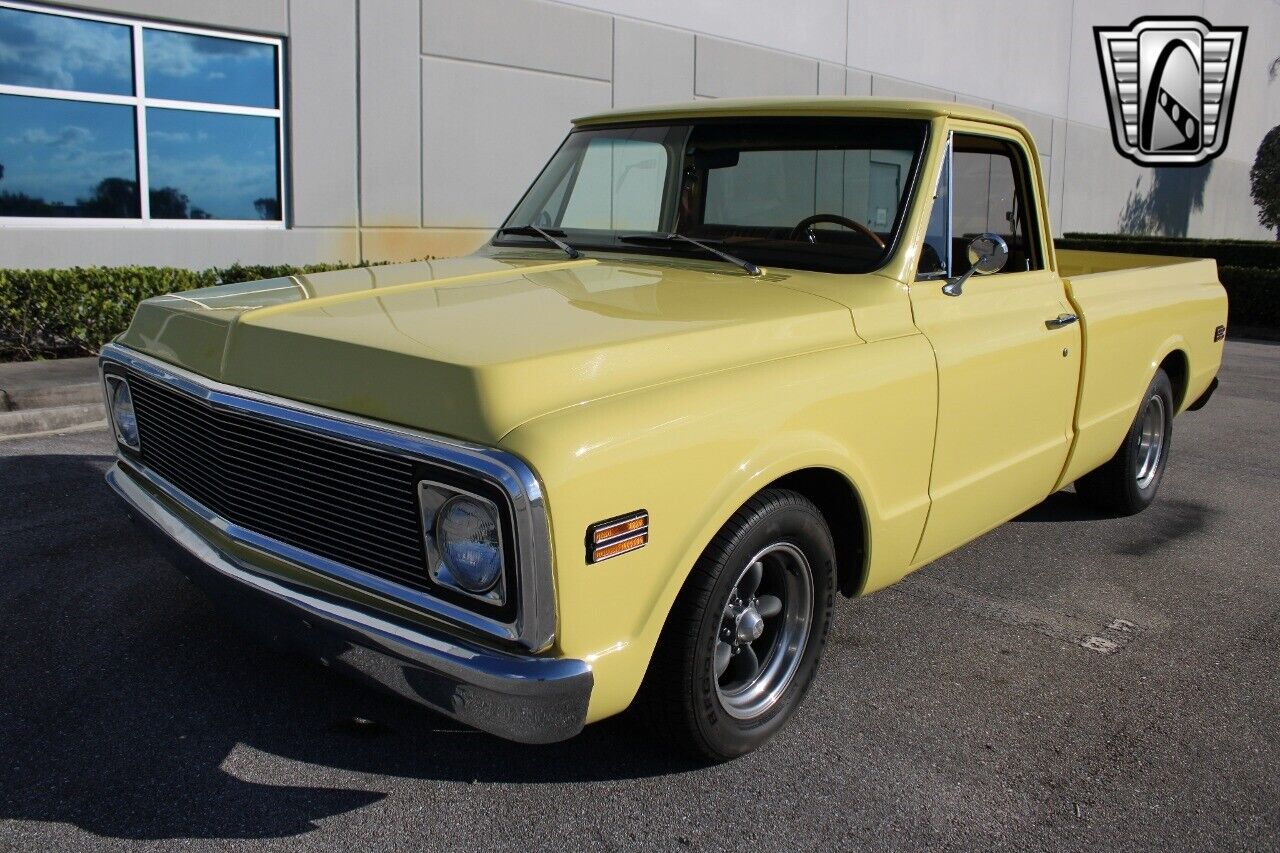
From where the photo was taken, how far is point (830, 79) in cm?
1502

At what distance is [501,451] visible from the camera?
7.59 ft

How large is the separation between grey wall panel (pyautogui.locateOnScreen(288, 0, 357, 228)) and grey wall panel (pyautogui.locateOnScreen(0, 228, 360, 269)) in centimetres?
22

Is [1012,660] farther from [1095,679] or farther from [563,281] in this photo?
[563,281]

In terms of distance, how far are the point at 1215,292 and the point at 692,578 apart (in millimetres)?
4359

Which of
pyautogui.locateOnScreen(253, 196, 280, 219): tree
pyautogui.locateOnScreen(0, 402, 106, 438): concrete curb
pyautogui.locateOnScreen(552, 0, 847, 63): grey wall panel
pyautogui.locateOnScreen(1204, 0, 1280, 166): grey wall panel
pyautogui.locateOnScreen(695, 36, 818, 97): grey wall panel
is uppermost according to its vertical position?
pyautogui.locateOnScreen(1204, 0, 1280, 166): grey wall panel

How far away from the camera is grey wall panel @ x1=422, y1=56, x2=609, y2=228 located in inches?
422

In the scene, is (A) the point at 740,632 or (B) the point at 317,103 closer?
(A) the point at 740,632

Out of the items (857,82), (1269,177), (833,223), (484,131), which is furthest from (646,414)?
(1269,177)

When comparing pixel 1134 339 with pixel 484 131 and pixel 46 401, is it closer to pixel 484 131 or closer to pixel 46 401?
pixel 46 401

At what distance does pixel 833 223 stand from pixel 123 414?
2.40 metres

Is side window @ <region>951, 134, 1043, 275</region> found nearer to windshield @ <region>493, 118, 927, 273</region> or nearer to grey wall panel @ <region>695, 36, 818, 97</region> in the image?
windshield @ <region>493, 118, 927, 273</region>

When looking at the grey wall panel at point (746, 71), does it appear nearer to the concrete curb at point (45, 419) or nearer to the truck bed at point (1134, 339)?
the truck bed at point (1134, 339)

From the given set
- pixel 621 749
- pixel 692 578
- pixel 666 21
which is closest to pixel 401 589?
pixel 692 578

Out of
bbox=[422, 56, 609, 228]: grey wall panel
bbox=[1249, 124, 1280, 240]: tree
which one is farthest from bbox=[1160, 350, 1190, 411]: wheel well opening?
bbox=[1249, 124, 1280, 240]: tree
